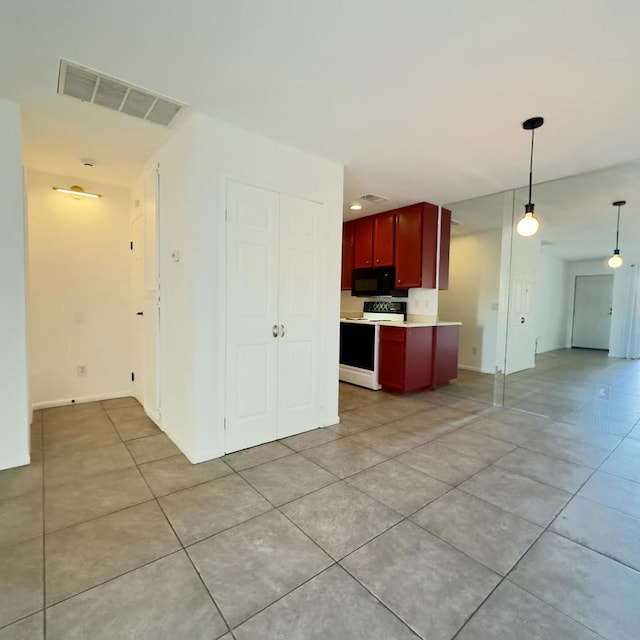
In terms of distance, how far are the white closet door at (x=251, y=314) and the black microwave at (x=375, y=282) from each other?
8.21 feet

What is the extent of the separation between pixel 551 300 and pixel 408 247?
2953 mm

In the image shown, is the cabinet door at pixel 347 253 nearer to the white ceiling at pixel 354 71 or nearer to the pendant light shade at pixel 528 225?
the white ceiling at pixel 354 71

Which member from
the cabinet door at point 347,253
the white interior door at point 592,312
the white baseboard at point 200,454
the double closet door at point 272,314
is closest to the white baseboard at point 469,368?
the white interior door at point 592,312

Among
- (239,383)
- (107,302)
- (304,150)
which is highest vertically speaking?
(304,150)

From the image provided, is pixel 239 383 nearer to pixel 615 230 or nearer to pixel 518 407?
pixel 518 407

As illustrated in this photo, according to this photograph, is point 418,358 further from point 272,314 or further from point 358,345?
point 272,314

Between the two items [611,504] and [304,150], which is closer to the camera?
[611,504]

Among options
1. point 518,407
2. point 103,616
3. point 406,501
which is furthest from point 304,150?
point 518,407

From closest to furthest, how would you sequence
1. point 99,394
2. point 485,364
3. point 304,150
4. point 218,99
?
point 218,99 → point 304,150 → point 99,394 → point 485,364

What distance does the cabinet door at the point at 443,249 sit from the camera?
15.7ft

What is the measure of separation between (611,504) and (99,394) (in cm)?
490

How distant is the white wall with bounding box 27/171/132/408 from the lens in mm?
3592

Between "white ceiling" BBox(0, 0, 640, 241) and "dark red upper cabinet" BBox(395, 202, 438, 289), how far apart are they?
5.17 ft

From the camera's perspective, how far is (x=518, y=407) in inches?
160
